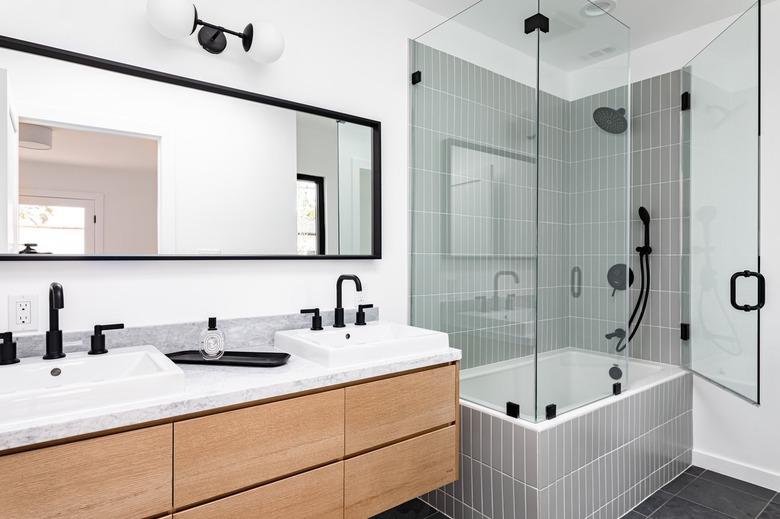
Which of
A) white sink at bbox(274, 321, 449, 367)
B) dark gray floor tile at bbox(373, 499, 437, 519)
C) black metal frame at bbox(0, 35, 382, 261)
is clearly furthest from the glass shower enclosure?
dark gray floor tile at bbox(373, 499, 437, 519)

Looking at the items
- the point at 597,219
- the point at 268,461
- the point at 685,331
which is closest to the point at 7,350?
the point at 268,461

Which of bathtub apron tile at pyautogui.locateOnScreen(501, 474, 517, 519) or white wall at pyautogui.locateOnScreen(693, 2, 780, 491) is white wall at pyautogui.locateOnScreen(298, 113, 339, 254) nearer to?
bathtub apron tile at pyautogui.locateOnScreen(501, 474, 517, 519)

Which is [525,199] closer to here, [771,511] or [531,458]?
[531,458]

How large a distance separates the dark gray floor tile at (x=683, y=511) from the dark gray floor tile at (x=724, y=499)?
0.16 ft

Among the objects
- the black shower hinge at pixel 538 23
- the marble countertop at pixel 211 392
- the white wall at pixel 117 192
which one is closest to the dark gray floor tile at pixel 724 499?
the marble countertop at pixel 211 392

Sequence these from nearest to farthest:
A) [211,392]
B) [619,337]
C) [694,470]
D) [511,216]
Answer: [211,392] < [511,216] < [619,337] < [694,470]

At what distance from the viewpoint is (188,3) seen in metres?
1.67

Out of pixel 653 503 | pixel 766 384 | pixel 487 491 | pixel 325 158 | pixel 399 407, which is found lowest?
pixel 653 503

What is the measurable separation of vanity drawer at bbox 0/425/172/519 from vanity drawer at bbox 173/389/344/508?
48 mm

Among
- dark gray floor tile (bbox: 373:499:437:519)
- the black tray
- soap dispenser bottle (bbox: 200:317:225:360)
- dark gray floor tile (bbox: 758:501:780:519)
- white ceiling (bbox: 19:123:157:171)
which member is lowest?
dark gray floor tile (bbox: 758:501:780:519)

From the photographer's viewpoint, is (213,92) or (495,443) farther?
(495,443)

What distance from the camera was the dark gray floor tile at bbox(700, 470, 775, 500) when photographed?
7.91ft

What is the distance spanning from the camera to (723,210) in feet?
7.87

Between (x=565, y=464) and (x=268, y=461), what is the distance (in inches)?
47.4
